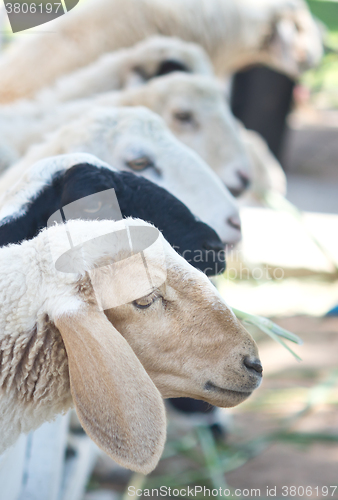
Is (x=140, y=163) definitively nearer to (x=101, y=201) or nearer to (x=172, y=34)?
(x=101, y=201)

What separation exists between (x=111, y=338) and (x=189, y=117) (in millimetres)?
1026

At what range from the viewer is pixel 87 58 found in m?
2.11

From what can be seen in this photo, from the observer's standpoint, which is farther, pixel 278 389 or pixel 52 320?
pixel 278 389

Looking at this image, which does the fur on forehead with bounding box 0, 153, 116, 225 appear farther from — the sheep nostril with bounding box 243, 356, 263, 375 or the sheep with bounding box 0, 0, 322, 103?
the sheep with bounding box 0, 0, 322, 103

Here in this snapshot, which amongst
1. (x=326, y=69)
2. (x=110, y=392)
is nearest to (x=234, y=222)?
(x=110, y=392)

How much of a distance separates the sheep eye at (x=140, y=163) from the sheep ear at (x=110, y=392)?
0.53 metres

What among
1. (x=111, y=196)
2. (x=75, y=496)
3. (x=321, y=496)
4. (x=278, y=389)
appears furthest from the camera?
(x=278, y=389)

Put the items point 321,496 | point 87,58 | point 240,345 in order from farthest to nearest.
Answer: point 87,58 → point 321,496 → point 240,345

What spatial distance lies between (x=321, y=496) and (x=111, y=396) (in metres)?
1.55

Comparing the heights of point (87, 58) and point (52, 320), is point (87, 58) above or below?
below

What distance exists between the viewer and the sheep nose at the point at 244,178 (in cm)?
158

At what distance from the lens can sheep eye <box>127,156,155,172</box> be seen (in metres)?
1.14

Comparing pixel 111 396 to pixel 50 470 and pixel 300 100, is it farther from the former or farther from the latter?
pixel 300 100

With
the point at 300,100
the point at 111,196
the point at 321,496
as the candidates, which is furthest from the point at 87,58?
the point at 300,100
